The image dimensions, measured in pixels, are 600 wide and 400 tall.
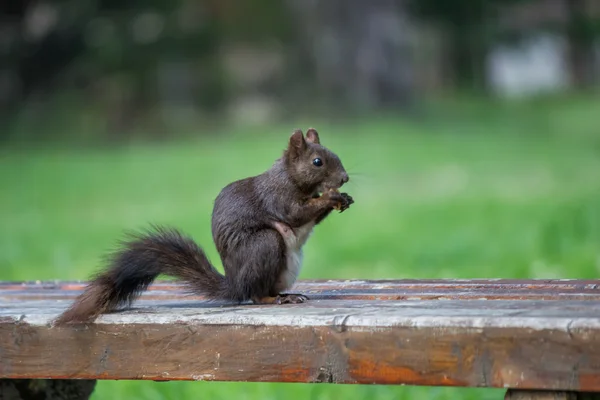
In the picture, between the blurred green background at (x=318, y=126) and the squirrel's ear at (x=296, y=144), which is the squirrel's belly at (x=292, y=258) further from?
the blurred green background at (x=318, y=126)

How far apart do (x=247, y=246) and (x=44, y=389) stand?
0.93 meters

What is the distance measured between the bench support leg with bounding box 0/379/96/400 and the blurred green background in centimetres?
136

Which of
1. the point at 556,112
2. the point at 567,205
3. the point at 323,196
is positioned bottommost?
the point at 323,196

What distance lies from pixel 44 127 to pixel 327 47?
173 inches

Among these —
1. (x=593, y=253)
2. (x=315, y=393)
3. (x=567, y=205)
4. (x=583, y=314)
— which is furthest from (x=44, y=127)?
(x=583, y=314)

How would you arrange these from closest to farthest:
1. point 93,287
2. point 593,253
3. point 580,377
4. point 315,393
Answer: point 580,377 < point 93,287 < point 315,393 < point 593,253

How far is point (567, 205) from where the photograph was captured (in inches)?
332

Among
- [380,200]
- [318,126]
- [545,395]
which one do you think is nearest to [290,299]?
[545,395]

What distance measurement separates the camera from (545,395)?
95.5 inches

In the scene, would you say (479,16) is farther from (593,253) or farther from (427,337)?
(427,337)

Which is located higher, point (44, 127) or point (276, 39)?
point (276, 39)

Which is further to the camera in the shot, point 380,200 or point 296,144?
point 380,200

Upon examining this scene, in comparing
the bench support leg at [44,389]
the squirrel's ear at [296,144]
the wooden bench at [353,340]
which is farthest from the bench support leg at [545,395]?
the bench support leg at [44,389]

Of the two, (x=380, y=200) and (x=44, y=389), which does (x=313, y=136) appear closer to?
(x=44, y=389)
